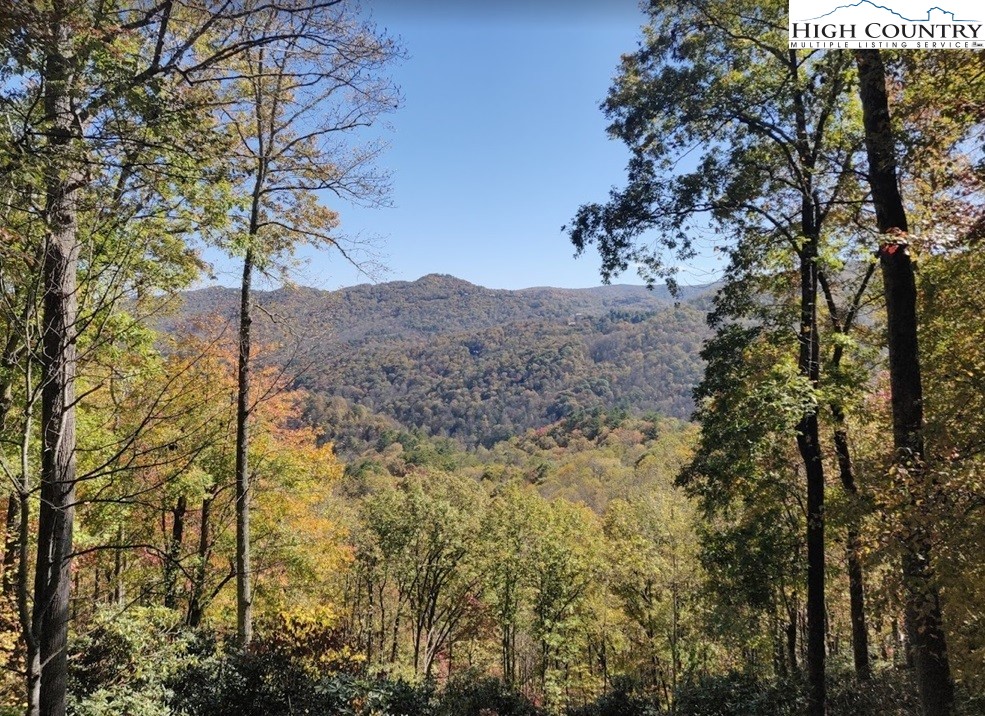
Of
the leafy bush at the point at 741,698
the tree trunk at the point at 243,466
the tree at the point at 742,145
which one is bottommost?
the leafy bush at the point at 741,698

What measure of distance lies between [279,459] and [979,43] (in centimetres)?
1252

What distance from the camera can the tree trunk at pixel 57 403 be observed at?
2.83 m

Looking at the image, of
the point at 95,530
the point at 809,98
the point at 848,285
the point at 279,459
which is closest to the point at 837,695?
the point at 848,285

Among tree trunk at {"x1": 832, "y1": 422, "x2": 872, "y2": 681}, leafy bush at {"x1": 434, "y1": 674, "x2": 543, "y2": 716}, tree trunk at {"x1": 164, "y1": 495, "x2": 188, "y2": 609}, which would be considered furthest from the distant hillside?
tree trunk at {"x1": 832, "y1": 422, "x2": 872, "y2": 681}

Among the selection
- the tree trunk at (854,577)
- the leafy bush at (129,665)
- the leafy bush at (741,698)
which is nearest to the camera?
the leafy bush at (129,665)

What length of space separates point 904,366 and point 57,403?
6.78m

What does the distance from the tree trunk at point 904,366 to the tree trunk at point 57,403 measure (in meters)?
5.81

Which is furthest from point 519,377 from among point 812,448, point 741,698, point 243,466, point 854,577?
point 243,466

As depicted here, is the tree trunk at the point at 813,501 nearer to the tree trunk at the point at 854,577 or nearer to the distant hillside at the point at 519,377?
the tree trunk at the point at 854,577

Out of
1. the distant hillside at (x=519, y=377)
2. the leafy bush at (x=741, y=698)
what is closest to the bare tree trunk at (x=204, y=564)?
the leafy bush at (x=741, y=698)

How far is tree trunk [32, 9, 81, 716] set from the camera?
9.29 feet

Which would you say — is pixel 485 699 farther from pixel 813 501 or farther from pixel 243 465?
pixel 813 501

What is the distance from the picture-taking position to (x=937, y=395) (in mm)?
7223

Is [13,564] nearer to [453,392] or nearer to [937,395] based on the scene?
[937,395]
